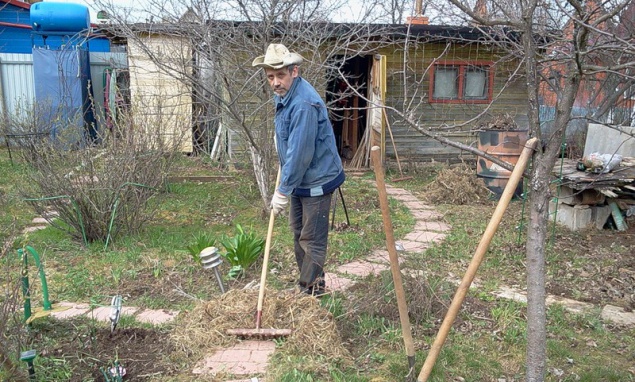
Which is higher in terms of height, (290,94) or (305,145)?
(290,94)

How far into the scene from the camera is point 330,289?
13.9ft

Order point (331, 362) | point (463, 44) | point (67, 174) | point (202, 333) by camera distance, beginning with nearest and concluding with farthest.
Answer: point (331, 362) < point (202, 333) < point (67, 174) < point (463, 44)

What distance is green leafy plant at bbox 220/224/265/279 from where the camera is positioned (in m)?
4.55

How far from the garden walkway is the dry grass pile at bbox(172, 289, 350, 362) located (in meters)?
0.11

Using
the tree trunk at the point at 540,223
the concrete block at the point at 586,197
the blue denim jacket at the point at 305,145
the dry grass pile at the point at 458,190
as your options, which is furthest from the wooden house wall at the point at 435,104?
the tree trunk at the point at 540,223

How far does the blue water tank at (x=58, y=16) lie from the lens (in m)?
12.3

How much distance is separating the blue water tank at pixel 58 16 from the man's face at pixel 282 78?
10.4m

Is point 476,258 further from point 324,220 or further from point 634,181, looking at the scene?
point 634,181

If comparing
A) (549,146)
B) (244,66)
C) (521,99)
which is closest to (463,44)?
(521,99)

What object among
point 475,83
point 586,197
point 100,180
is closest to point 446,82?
point 475,83

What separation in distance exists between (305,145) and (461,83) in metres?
8.10

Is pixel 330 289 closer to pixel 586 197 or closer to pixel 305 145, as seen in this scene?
pixel 305 145

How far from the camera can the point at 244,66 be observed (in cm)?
588

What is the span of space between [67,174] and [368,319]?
3298 mm
